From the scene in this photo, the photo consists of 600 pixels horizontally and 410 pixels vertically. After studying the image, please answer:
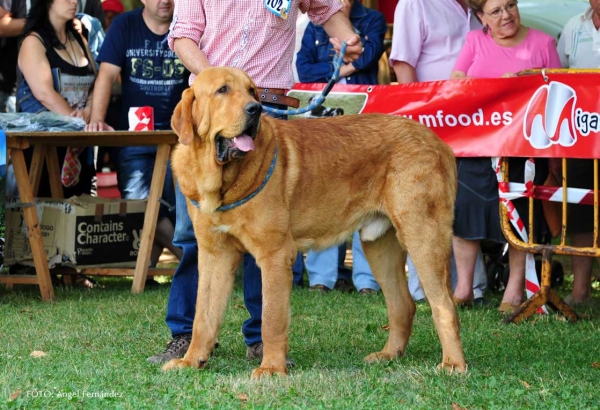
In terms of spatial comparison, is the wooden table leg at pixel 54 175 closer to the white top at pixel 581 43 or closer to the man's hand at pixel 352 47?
the man's hand at pixel 352 47

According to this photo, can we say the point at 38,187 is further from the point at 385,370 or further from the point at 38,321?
the point at 385,370

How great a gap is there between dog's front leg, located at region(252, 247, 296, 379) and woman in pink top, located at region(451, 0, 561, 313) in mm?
2753

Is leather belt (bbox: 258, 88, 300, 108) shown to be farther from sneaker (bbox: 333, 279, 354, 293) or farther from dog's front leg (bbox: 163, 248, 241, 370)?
sneaker (bbox: 333, 279, 354, 293)

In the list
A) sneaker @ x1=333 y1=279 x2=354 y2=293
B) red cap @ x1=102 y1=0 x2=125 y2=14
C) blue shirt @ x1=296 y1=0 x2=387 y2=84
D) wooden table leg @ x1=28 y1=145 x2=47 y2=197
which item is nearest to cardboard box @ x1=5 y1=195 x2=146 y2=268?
wooden table leg @ x1=28 y1=145 x2=47 y2=197

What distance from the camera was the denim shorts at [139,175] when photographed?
8406mm

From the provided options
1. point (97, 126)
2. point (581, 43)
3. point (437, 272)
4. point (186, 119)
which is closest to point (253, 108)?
point (186, 119)

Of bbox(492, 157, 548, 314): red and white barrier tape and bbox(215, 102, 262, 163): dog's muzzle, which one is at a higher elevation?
bbox(215, 102, 262, 163): dog's muzzle

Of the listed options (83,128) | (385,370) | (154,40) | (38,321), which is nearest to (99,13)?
(154,40)

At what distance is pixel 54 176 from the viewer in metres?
8.42

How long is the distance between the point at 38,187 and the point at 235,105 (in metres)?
4.57

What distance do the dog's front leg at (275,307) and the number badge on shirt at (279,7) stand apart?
129 cm

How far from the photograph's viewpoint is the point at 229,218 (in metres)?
4.57

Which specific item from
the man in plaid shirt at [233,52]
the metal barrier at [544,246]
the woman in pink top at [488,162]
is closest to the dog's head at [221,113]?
A: the man in plaid shirt at [233,52]

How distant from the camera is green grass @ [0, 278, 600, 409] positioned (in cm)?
417
